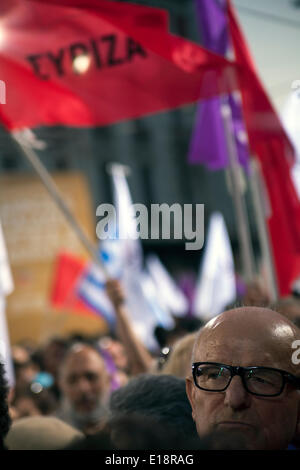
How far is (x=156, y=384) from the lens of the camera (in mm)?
2250

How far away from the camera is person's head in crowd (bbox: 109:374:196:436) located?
209 centimetres

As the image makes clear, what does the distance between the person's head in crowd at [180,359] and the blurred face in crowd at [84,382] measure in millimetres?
1853

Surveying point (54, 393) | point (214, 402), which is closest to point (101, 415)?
point (54, 393)

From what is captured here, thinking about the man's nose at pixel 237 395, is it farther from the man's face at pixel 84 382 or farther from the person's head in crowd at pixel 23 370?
the person's head in crowd at pixel 23 370

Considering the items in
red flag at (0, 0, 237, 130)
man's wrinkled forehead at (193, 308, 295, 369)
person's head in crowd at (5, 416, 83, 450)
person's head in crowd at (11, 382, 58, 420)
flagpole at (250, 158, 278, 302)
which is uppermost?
red flag at (0, 0, 237, 130)

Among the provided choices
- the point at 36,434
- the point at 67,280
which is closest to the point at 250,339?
the point at 36,434

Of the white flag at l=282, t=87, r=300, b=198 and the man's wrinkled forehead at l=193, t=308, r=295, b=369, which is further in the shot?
the white flag at l=282, t=87, r=300, b=198

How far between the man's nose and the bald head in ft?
0.15

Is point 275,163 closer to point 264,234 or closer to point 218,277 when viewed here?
point 264,234

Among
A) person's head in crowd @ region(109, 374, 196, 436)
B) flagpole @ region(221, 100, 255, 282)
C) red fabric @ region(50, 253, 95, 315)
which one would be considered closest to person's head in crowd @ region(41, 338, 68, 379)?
flagpole @ region(221, 100, 255, 282)

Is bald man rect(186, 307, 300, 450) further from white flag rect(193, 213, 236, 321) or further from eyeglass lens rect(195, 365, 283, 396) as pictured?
white flag rect(193, 213, 236, 321)

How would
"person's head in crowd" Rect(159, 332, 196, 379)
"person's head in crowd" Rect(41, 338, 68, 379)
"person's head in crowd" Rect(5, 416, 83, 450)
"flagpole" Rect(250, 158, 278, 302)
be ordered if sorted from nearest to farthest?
1. "person's head in crowd" Rect(5, 416, 83, 450)
2. "person's head in crowd" Rect(159, 332, 196, 379)
3. "flagpole" Rect(250, 158, 278, 302)
4. "person's head in crowd" Rect(41, 338, 68, 379)

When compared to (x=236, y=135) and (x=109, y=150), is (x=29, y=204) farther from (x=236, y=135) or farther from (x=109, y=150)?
(x=109, y=150)

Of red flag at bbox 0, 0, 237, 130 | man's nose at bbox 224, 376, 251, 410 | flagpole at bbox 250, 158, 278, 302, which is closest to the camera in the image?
man's nose at bbox 224, 376, 251, 410
